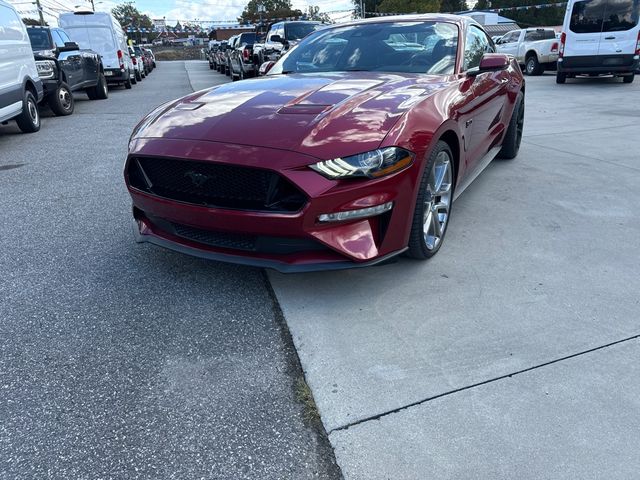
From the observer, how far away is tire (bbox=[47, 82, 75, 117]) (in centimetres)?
1005

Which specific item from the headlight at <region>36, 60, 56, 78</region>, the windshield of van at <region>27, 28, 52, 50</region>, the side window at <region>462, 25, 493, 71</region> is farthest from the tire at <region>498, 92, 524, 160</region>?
the windshield of van at <region>27, 28, 52, 50</region>

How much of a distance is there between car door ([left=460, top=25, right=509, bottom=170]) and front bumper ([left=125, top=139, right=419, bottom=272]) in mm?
1127

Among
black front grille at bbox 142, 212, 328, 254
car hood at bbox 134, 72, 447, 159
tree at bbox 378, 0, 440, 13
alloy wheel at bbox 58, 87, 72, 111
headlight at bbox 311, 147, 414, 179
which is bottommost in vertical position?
alloy wheel at bbox 58, 87, 72, 111

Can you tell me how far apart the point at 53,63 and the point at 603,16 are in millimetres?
12527

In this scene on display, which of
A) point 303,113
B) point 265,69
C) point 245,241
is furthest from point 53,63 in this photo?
point 245,241

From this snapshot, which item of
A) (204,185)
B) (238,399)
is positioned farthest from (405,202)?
(238,399)

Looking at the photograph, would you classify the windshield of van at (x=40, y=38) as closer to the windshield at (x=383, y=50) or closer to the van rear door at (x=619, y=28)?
the windshield at (x=383, y=50)

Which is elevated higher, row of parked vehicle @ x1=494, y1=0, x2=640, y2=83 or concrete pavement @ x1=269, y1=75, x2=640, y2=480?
row of parked vehicle @ x1=494, y1=0, x2=640, y2=83

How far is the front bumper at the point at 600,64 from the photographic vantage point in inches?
484

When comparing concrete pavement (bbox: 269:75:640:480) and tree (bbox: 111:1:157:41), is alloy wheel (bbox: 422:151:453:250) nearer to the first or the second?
concrete pavement (bbox: 269:75:640:480)

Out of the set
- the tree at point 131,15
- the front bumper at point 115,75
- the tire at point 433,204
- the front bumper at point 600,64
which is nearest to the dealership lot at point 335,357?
the tire at point 433,204

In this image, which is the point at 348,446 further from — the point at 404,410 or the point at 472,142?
the point at 472,142

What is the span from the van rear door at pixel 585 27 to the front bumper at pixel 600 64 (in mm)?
146

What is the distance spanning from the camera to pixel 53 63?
981cm
